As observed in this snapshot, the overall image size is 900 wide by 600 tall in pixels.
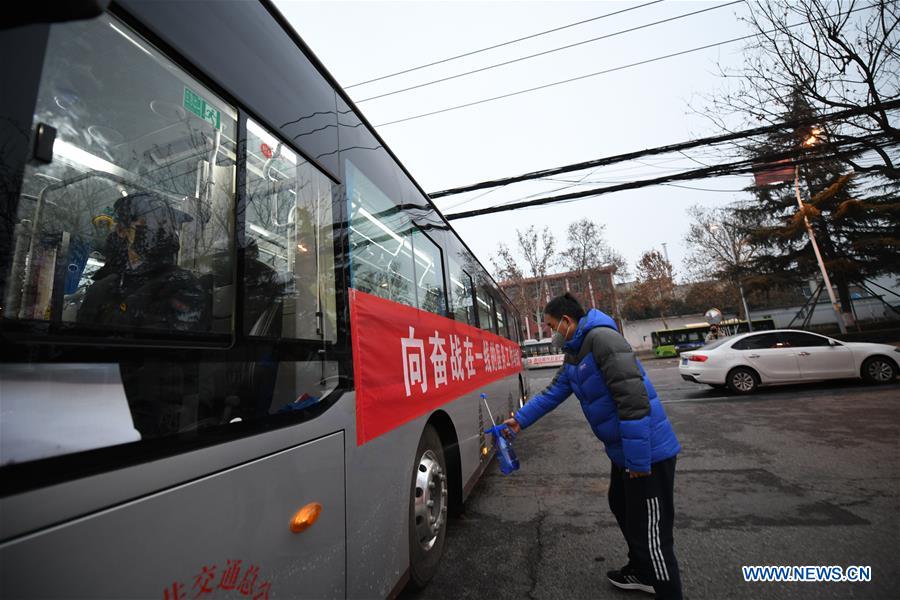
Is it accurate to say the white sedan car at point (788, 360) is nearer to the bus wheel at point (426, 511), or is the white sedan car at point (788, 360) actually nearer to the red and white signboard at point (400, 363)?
the red and white signboard at point (400, 363)

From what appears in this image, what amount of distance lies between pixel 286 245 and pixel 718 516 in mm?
3798

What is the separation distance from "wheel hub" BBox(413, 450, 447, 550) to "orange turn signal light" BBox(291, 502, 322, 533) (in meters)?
1.01

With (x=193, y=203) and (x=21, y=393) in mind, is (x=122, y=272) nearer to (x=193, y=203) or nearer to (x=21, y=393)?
(x=193, y=203)

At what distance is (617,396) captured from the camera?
1.98 m

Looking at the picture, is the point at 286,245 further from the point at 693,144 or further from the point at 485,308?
the point at 693,144

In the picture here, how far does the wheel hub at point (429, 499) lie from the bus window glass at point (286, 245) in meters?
1.27

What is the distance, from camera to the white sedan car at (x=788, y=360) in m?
8.30

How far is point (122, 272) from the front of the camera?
1.11 meters

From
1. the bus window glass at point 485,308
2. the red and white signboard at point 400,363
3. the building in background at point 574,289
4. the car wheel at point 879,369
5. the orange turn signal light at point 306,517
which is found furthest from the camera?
the building in background at point 574,289

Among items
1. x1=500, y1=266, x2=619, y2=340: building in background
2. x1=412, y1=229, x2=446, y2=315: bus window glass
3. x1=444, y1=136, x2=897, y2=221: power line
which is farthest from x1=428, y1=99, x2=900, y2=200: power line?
x1=500, y1=266, x2=619, y2=340: building in background

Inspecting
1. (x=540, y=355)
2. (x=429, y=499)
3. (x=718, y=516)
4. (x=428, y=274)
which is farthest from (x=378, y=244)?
(x=540, y=355)

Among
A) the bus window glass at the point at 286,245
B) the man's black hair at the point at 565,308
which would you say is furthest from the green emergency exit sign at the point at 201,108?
the man's black hair at the point at 565,308

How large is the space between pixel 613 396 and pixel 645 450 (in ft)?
0.95

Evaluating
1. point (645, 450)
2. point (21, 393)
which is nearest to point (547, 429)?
point (645, 450)
